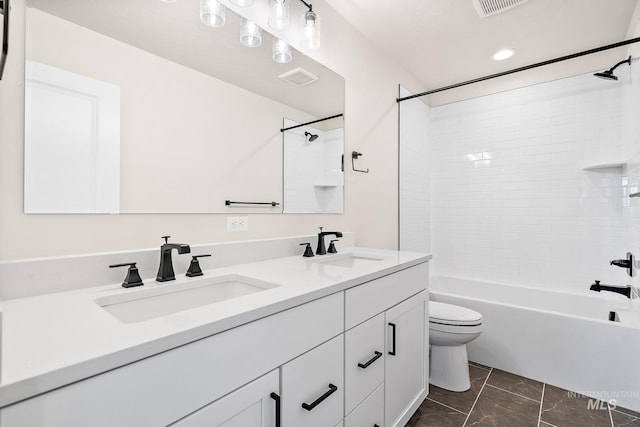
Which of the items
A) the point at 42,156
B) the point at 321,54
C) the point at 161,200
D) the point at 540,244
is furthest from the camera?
the point at 540,244

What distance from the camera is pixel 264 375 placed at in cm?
78

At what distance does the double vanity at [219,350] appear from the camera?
50 centimetres

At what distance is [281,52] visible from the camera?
159 cm

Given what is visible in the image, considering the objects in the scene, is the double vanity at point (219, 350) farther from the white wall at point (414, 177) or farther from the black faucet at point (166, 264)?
the white wall at point (414, 177)

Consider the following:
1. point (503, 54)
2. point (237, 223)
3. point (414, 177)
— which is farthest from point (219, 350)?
point (503, 54)

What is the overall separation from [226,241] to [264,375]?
72 centimetres

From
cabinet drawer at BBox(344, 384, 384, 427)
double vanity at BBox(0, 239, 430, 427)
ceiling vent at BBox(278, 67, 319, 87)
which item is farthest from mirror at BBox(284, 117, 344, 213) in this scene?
cabinet drawer at BBox(344, 384, 384, 427)

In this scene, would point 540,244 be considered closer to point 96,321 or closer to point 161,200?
point 161,200

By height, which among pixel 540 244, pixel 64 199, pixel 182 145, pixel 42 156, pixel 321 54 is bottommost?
pixel 540 244

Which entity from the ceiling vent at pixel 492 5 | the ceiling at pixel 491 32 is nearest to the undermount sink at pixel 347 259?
the ceiling at pixel 491 32

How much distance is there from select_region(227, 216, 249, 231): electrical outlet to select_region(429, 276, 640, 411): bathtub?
1.85 metres

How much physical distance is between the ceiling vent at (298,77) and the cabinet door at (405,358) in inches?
50.6

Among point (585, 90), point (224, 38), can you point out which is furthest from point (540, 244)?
point (224, 38)

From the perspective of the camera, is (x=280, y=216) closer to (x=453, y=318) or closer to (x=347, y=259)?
(x=347, y=259)
